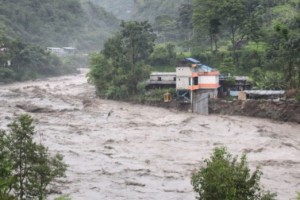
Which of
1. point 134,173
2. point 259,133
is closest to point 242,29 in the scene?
point 259,133

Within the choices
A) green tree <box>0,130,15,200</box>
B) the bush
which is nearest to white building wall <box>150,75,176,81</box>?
the bush

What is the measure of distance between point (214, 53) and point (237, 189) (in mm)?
35323

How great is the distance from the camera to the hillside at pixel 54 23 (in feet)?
261

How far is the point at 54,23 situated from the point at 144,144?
2686 inches

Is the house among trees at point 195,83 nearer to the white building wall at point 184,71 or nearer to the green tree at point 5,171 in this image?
the white building wall at point 184,71

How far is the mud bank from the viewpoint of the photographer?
3173 centimetres

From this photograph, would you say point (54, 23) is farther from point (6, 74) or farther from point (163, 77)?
Result: point (163, 77)

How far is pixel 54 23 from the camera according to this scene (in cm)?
9069

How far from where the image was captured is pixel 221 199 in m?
10.6

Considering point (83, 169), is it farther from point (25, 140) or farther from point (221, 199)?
point (221, 199)

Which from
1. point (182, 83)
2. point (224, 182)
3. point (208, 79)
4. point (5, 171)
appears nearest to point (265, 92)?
point (208, 79)

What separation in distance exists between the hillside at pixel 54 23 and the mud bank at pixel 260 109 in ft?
139

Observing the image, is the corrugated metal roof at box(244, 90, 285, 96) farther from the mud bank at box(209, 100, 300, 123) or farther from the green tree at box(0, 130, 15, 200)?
the green tree at box(0, 130, 15, 200)

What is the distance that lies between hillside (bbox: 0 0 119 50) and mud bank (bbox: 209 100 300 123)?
1662 inches
